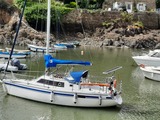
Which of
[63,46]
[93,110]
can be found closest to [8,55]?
[63,46]

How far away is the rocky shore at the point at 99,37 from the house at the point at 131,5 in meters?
6.07

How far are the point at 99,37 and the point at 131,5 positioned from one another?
38.5 ft

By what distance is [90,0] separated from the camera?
72250 mm

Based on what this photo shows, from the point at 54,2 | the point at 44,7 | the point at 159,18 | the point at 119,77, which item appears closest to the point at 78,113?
the point at 119,77

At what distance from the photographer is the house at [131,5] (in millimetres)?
73562

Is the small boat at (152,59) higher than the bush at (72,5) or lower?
lower

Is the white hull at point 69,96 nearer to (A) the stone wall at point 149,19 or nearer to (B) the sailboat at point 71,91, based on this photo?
(B) the sailboat at point 71,91

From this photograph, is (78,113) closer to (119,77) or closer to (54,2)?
(119,77)

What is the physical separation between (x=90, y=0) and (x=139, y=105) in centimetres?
5071

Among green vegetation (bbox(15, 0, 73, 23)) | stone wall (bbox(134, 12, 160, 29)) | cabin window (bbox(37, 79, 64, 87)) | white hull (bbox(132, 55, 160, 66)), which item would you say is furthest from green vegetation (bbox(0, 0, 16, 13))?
cabin window (bbox(37, 79, 64, 87))

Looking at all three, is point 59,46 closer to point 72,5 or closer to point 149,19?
point 72,5

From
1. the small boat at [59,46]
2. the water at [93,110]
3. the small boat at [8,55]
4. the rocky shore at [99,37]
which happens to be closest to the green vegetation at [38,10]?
the rocky shore at [99,37]

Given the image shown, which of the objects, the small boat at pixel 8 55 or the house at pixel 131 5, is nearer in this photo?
the small boat at pixel 8 55

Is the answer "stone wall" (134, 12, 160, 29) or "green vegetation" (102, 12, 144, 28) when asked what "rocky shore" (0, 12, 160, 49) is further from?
"stone wall" (134, 12, 160, 29)
